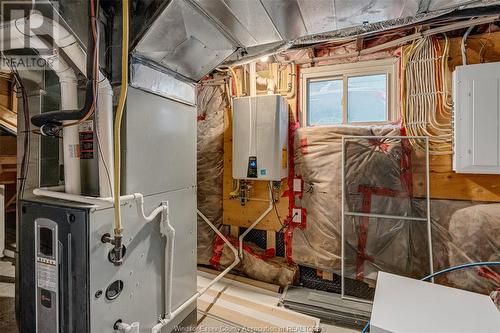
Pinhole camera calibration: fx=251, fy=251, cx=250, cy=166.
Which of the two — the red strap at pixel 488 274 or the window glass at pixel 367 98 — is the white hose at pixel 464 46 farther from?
the red strap at pixel 488 274

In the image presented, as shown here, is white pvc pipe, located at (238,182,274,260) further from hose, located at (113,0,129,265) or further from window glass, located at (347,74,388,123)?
hose, located at (113,0,129,265)

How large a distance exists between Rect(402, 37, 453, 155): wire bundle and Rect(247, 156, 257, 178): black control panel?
4.63 ft

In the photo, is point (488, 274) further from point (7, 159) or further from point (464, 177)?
point (7, 159)

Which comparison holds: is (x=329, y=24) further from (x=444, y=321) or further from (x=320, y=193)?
(x=444, y=321)

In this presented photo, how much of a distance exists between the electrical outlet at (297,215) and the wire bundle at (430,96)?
3.96 feet

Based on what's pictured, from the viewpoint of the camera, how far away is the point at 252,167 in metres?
2.50

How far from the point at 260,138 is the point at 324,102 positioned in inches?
32.7

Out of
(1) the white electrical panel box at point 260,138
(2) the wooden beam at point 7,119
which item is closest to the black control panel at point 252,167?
(1) the white electrical panel box at point 260,138

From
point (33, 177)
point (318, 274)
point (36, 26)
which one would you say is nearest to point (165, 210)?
point (33, 177)

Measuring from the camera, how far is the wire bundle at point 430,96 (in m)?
2.14

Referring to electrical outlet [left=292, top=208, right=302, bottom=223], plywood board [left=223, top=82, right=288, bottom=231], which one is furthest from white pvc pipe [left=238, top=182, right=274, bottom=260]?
electrical outlet [left=292, top=208, right=302, bottom=223]

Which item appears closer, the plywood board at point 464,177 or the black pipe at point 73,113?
the black pipe at point 73,113

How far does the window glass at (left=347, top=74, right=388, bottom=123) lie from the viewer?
8.08 feet

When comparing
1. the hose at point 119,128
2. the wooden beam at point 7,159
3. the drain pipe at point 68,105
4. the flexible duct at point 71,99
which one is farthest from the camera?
the wooden beam at point 7,159
